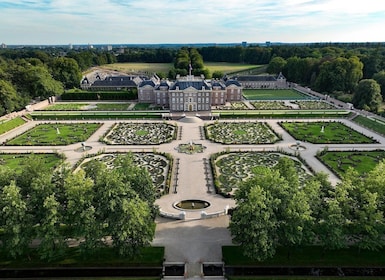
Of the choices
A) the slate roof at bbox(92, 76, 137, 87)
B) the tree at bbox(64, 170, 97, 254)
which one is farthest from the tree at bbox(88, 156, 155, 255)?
the slate roof at bbox(92, 76, 137, 87)

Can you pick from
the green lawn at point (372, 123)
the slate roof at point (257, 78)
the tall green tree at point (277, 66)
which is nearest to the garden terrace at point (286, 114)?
the green lawn at point (372, 123)

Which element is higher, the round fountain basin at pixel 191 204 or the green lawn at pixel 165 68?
the green lawn at pixel 165 68

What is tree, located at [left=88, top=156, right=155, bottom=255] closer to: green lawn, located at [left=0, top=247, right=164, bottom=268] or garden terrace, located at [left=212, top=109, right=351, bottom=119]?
green lawn, located at [left=0, top=247, right=164, bottom=268]

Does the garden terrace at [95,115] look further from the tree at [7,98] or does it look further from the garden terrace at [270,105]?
the garden terrace at [270,105]

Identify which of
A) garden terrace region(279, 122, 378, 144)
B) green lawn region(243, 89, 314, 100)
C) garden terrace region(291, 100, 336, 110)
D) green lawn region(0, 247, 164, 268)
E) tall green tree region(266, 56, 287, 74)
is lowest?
green lawn region(0, 247, 164, 268)

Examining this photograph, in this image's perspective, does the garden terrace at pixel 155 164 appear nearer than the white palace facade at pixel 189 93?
Yes

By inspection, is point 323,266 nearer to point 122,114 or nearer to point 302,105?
point 122,114

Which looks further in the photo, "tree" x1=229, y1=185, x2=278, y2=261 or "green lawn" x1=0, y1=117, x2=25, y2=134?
"green lawn" x1=0, y1=117, x2=25, y2=134

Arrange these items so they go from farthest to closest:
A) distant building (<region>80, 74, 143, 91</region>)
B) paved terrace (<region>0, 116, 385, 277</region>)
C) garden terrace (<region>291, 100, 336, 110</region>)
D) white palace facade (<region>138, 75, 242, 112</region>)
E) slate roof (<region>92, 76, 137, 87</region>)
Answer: slate roof (<region>92, 76, 137, 87</region>)
distant building (<region>80, 74, 143, 91</region>)
garden terrace (<region>291, 100, 336, 110</region>)
white palace facade (<region>138, 75, 242, 112</region>)
paved terrace (<region>0, 116, 385, 277</region>)
